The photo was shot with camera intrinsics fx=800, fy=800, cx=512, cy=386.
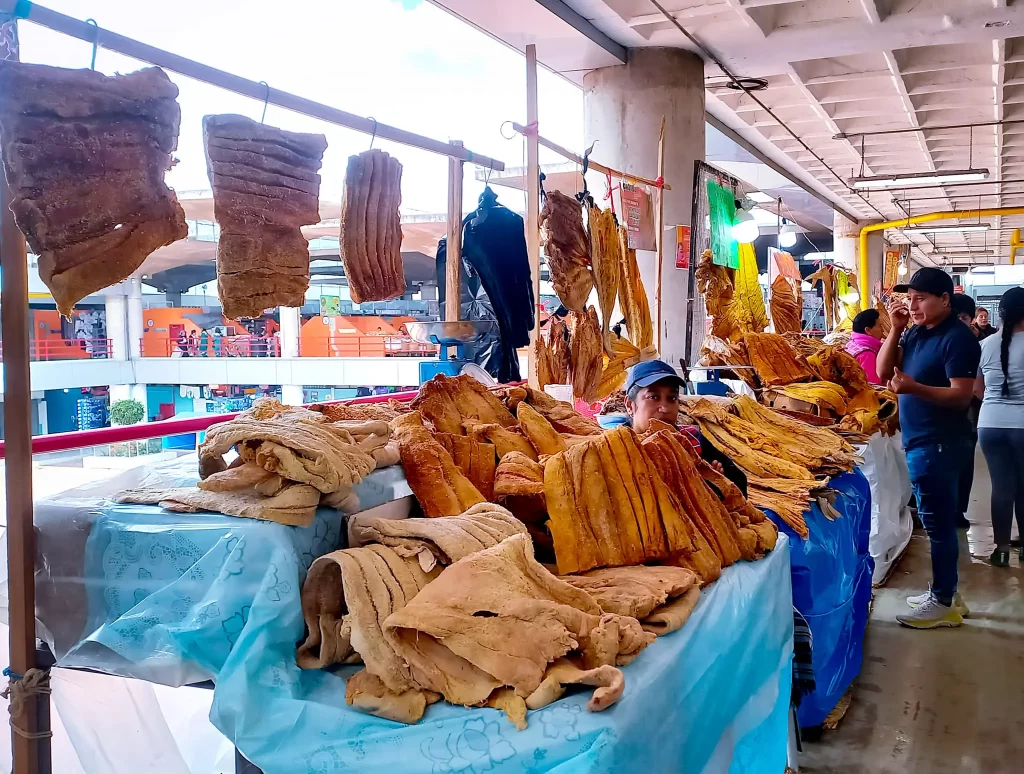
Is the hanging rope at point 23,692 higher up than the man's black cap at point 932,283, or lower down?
lower down

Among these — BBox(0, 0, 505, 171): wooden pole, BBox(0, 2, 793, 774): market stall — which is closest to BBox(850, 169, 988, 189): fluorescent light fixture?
BBox(0, 0, 505, 171): wooden pole

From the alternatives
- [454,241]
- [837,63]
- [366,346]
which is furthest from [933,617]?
[366,346]

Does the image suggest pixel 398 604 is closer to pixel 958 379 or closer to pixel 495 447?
pixel 495 447

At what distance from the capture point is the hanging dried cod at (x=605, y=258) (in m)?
4.06

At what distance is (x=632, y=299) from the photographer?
454 centimetres

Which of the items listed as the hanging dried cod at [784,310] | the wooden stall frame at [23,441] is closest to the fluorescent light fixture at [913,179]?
the hanging dried cod at [784,310]

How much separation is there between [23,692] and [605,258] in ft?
10.3

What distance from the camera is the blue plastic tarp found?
9.86 feet

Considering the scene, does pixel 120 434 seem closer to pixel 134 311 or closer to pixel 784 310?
pixel 134 311

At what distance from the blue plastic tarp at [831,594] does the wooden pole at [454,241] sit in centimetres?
148

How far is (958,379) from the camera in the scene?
13.5 feet

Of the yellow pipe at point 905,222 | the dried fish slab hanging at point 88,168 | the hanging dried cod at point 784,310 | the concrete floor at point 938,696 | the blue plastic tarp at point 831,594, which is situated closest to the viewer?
the dried fish slab hanging at point 88,168

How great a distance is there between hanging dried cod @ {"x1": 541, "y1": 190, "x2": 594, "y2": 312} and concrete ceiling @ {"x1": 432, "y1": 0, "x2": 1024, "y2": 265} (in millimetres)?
1754

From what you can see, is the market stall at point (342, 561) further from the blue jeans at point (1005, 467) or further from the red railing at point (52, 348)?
the blue jeans at point (1005, 467)
